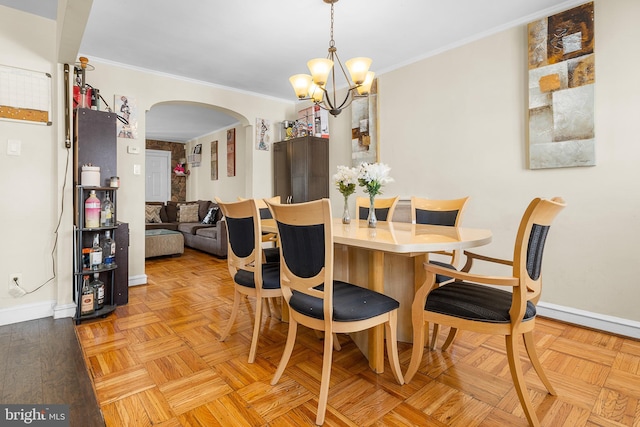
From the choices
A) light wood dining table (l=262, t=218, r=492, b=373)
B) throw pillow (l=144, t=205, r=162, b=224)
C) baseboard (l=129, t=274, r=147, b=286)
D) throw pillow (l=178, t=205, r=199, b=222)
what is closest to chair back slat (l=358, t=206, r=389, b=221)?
light wood dining table (l=262, t=218, r=492, b=373)

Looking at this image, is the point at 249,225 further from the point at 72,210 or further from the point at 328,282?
the point at 72,210

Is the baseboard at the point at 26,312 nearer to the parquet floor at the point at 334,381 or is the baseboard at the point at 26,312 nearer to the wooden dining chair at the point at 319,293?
the parquet floor at the point at 334,381

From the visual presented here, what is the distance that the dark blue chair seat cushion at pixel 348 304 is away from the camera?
1388 millimetres

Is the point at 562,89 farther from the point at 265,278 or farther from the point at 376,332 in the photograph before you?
the point at 265,278

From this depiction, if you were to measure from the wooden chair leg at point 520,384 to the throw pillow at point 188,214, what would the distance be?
591cm

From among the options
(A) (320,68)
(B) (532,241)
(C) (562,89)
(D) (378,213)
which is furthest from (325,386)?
(C) (562,89)

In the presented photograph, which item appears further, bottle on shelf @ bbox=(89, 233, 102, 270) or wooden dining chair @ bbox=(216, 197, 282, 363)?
bottle on shelf @ bbox=(89, 233, 102, 270)

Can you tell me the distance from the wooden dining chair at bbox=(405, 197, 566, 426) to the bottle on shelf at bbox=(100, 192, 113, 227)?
2.51 m

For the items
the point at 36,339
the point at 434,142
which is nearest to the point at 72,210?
the point at 36,339

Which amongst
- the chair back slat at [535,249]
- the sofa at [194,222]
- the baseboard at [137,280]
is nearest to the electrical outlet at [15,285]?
the baseboard at [137,280]

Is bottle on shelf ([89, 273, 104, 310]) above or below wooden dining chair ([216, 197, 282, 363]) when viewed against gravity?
below

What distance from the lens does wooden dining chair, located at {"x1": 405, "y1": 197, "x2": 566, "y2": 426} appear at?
126cm

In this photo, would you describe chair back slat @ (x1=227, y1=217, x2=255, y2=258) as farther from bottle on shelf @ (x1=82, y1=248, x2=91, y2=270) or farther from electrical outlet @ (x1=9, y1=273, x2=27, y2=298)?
electrical outlet @ (x1=9, y1=273, x2=27, y2=298)

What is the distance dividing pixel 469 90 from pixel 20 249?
3.97 meters
